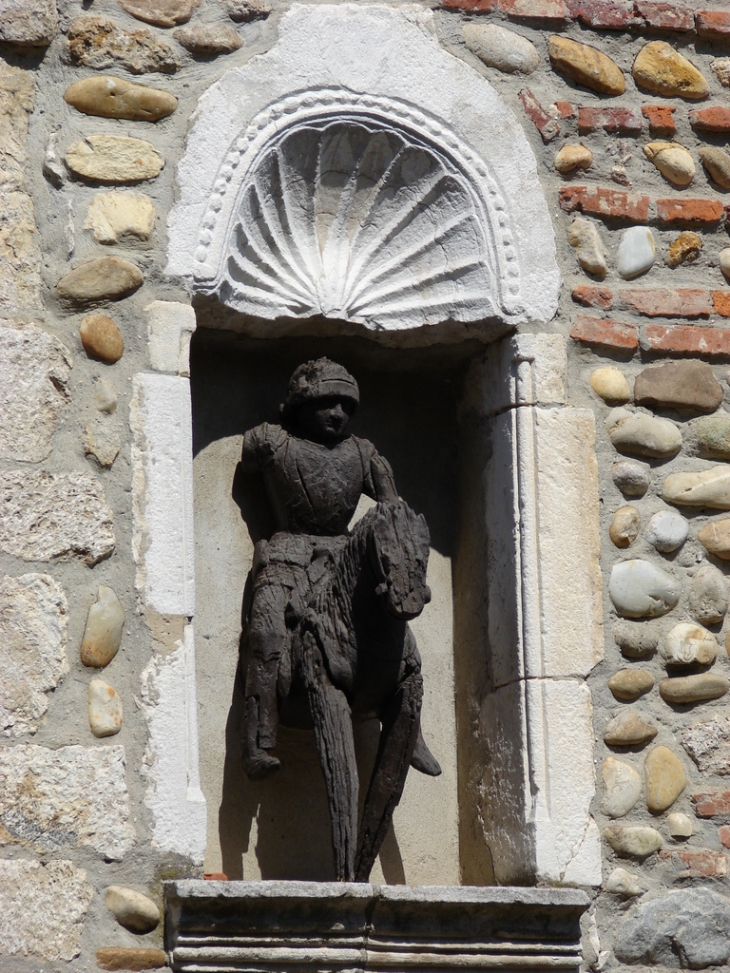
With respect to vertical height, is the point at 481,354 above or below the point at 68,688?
above

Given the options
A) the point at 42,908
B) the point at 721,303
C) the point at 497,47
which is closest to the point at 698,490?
the point at 721,303

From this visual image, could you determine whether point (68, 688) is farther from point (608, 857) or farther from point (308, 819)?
point (608, 857)

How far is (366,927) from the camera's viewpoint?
354cm

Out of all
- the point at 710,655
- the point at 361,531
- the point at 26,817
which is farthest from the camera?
the point at 710,655

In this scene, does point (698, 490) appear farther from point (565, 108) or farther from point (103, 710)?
point (103, 710)

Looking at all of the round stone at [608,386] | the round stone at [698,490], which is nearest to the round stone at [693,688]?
the round stone at [698,490]

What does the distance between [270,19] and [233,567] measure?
129 centimetres

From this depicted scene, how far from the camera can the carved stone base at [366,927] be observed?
346 centimetres

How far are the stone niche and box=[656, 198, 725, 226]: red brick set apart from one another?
317 millimetres

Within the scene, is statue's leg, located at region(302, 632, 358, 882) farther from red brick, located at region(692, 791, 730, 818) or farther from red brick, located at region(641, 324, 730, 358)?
red brick, located at region(641, 324, 730, 358)

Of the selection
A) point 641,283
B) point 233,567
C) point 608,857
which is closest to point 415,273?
point 641,283

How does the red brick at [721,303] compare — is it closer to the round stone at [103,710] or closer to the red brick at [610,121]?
the red brick at [610,121]

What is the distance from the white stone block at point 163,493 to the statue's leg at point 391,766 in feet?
1.73

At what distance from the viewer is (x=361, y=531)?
12.2 ft
